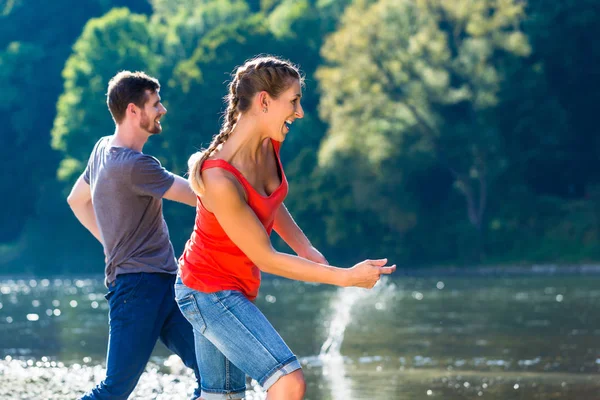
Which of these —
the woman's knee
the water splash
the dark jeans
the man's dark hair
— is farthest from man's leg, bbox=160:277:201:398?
the water splash

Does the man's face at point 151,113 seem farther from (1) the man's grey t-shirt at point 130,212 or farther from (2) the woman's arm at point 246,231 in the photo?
(2) the woman's arm at point 246,231

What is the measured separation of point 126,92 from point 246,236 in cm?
188

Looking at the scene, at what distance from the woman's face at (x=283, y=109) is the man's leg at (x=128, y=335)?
1664 mm

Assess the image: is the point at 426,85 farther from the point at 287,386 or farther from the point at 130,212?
the point at 287,386

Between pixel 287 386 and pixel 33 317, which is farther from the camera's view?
pixel 33 317

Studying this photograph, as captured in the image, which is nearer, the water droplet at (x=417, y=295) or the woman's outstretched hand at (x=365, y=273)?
the woman's outstretched hand at (x=365, y=273)

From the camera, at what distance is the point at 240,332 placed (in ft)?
17.7

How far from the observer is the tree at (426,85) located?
4681 cm

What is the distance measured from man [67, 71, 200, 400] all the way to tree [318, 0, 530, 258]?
40.2 meters

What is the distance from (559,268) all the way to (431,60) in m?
8.47

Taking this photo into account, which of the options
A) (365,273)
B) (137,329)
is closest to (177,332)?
(137,329)

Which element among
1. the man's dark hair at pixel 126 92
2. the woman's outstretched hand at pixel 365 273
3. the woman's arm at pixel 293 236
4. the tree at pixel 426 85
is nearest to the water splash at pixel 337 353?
the man's dark hair at pixel 126 92

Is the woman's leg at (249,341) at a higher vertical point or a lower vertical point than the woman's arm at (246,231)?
lower

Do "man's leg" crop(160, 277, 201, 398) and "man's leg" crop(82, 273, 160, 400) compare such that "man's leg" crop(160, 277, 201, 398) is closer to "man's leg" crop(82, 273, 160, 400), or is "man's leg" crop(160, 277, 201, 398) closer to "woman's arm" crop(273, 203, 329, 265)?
"man's leg" crop(82, 273, 160, 400)
